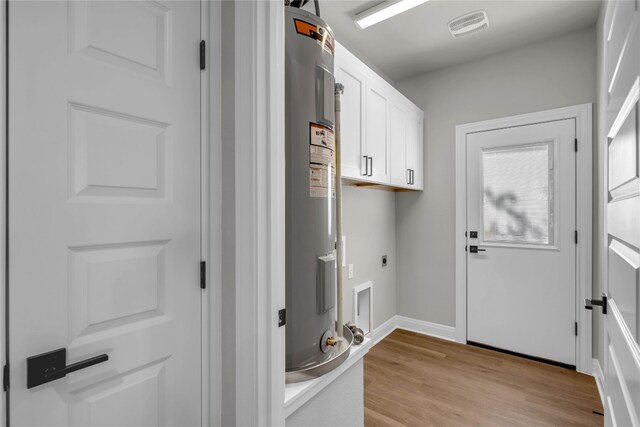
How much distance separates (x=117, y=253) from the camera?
86 centimetres

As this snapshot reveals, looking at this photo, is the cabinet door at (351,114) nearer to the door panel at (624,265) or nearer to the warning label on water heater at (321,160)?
the warning label on water heater at (321,160)

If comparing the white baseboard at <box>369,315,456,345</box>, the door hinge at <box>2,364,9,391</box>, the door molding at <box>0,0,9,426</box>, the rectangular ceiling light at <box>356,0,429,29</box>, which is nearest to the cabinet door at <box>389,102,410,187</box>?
the rectangular ceiling light at <box>356,0,429,29</box>

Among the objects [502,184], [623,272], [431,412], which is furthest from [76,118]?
[502,184]

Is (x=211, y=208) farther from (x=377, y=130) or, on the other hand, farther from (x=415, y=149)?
(x=415, y=149)

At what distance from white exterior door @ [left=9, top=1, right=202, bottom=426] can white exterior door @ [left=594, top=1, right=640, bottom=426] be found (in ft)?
3.75

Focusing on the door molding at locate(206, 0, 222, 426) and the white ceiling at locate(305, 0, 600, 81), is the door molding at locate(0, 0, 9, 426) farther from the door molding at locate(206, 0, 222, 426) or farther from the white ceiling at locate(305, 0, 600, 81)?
the white ceiling at locate(305, 0, 600, 81)

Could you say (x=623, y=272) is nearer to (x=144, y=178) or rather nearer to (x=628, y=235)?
(x=628, y=235)

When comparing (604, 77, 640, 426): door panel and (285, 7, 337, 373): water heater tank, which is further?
(285, 7, 337, 373): water heater tank

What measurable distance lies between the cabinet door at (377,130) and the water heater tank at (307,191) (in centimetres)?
119

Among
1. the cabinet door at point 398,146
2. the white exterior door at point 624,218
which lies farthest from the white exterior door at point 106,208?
the cabinet door at point 398,146

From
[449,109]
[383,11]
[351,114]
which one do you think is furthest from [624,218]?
[449,109]

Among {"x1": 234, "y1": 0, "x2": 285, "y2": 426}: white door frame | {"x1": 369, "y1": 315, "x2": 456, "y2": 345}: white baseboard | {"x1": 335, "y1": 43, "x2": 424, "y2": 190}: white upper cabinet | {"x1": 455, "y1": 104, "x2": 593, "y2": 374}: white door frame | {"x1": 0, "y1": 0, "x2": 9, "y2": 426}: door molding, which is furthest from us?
{"x1": 369, "y1": 315, "x2": 456, "y2": 345}: white baseboard

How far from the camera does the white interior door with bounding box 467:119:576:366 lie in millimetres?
2596

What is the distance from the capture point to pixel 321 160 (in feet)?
3.86
